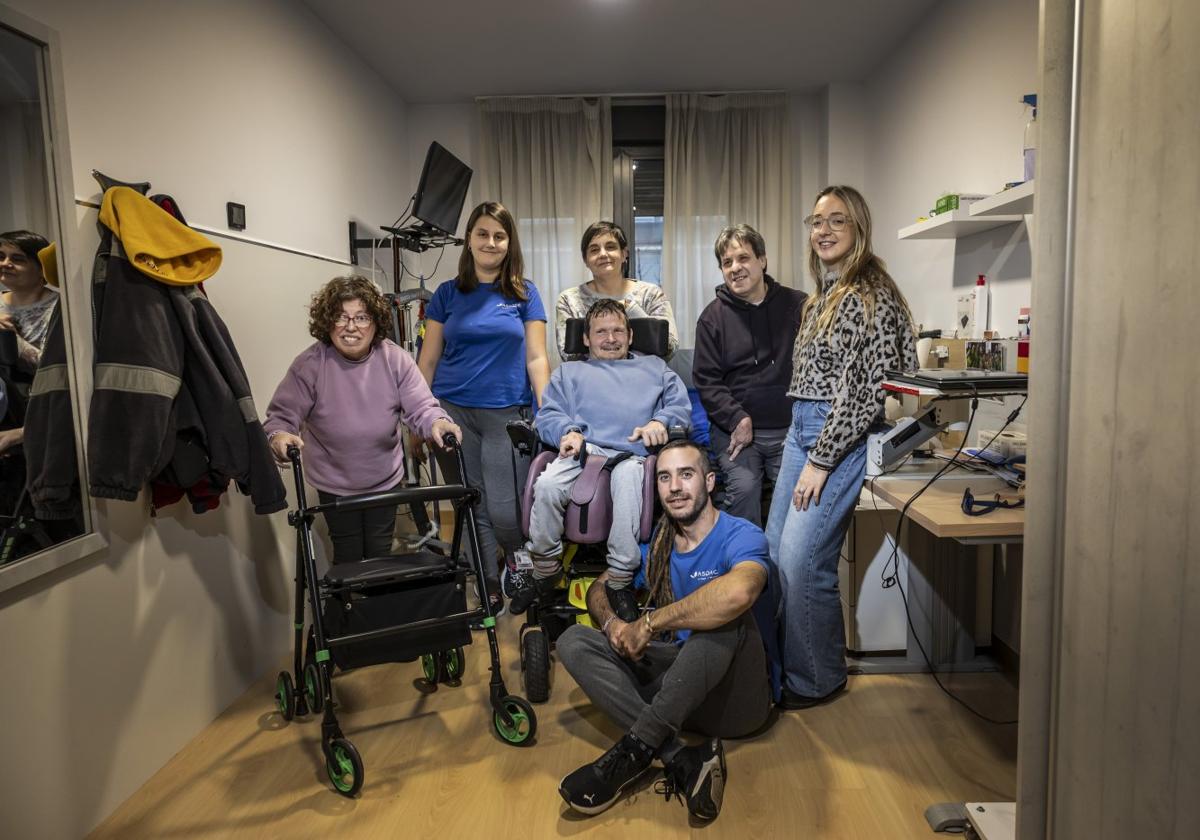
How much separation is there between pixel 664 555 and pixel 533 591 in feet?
1.92

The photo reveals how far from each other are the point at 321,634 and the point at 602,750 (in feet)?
2.75

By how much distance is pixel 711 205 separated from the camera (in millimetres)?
4824

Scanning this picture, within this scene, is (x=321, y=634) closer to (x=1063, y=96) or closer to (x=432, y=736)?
(x=432, y=736)

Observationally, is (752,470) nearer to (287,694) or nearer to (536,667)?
(536,667)

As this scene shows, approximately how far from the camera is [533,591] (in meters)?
2.56

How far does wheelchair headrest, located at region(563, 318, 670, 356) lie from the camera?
2879mm

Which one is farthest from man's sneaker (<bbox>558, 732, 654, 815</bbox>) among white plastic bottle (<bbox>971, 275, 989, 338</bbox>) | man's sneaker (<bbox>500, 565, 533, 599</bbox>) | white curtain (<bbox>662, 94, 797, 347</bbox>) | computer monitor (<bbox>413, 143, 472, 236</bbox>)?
white curtain (<bbox>662, 94, 797, 347</bbox>)

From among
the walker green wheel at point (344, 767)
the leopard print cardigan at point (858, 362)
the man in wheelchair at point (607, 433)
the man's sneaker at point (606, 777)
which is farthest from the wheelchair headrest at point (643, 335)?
the walker green wheel at point (344, 767)

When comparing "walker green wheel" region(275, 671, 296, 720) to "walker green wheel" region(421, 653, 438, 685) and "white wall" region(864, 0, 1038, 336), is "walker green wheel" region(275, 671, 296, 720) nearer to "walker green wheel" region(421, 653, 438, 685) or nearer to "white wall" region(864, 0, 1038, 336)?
"walker green wheel" region(421, 653, 438, 685)

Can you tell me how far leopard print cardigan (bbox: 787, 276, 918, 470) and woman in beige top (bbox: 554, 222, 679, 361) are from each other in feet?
3.26

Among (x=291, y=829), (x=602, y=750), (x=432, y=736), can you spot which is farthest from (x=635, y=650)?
(x=291, y=829)

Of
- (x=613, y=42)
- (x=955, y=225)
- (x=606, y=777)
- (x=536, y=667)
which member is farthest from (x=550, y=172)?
(x=606, y=777)

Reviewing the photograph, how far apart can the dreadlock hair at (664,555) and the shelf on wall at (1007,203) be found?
1291 mm

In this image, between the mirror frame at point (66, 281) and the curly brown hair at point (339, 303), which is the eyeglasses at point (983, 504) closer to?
the curly brown hair at point (339, 303)
